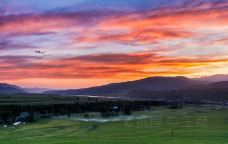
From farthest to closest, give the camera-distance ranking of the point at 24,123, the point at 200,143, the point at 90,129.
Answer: the point at 24,123, the point at 90,129, the point at 200,143

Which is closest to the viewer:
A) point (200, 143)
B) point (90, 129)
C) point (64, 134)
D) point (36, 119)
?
point (200, 143)

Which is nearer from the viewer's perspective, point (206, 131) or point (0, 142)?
point (0, 142)

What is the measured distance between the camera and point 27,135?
3401 inches

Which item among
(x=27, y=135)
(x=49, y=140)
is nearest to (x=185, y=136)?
(x=49, y=140)

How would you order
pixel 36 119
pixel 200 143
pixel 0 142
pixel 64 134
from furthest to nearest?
pixel 36 119
pixel 64 134
pixel 0 142
pixel 200 143

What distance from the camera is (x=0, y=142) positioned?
7519 centimetres

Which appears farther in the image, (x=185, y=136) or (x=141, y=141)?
(x=185, y=136)

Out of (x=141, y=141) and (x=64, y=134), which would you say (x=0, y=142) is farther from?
(x=141, y=141)

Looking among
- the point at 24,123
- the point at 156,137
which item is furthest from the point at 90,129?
the point at 24,123

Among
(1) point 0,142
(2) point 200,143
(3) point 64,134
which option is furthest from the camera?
(3) point 64,134

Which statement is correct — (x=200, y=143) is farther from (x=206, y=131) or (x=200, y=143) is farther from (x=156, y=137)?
(x=206, y=131)

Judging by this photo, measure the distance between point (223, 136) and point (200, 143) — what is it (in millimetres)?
11305

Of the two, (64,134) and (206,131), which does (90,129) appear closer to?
(64,134)

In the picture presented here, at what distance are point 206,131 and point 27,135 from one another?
114 feet
